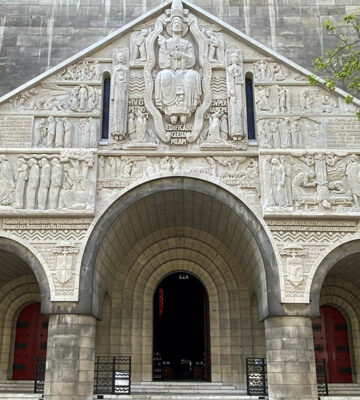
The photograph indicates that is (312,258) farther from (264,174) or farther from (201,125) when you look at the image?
(201,125)

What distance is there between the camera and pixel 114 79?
13.7m

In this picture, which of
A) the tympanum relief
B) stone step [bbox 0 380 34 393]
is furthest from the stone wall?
stone step [bbox 0 380 34 393]

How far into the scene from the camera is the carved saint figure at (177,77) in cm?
1336

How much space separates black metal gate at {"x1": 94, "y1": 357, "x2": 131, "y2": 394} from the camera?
1225cm

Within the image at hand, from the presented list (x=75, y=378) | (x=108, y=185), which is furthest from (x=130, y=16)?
(x=75, y=378)

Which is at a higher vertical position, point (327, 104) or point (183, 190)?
point (327, 104)

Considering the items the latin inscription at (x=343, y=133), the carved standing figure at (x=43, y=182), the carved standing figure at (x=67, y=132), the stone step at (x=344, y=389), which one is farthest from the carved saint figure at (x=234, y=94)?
the stone step at (x=344, y=389)

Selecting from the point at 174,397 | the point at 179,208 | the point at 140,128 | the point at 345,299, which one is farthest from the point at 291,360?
the point at 140,128

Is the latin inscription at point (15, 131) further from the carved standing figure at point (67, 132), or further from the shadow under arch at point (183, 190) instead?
the shadow under arch at point (183, 190)

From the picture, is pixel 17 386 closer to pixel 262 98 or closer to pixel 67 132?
pixel 67 132

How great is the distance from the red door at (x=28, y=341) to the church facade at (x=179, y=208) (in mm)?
45

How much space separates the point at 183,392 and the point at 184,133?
7392 mm

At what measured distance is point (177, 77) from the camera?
13633 millimetres

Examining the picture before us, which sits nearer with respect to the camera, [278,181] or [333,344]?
Answer: [278,181]
